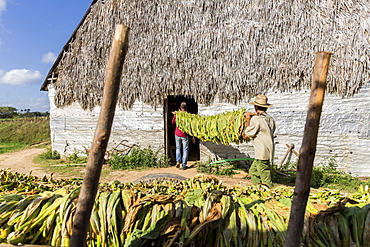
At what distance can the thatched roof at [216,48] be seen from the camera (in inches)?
244

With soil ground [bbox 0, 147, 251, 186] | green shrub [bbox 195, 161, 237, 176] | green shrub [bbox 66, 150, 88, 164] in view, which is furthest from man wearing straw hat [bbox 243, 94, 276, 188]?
green shrub [bbox 66, 150, 88, 164]

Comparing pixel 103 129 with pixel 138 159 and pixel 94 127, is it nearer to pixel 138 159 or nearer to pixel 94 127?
pixel 138 159

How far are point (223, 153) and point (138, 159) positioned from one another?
2696mm

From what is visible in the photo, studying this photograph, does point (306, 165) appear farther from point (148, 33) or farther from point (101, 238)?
point (148, 33)

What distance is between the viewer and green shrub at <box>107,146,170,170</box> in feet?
24.8

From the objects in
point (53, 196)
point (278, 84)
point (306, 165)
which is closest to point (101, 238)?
Result: point (53, 196)

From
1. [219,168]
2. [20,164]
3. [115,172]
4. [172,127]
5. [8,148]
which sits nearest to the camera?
Result: [219,168]

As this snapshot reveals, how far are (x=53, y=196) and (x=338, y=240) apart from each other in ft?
7.05

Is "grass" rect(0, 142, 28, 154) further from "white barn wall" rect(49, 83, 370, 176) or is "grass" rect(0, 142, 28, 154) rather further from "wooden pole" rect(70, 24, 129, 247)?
"wooden pole" rect(70, 24, 129, 247)

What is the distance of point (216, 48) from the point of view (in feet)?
22.9

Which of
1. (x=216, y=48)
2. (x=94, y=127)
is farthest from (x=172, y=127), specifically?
(x=216, y=48)

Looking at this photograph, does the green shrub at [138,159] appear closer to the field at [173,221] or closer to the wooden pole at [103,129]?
the field at [173,221]

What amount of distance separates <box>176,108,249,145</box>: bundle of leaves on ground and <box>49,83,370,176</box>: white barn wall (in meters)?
1.40

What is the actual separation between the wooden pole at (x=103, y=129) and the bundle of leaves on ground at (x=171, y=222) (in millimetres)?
311
